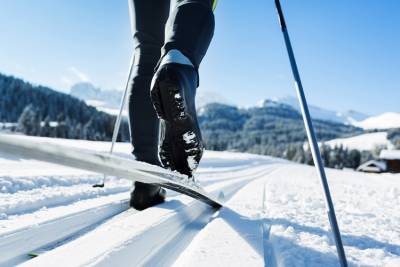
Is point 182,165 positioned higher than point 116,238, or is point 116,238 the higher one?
A: point 182,165

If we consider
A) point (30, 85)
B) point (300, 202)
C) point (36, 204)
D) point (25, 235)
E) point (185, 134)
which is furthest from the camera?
point (30, 85)

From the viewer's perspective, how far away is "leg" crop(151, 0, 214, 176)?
3.33 feet

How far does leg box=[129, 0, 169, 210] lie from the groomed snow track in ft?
0.85

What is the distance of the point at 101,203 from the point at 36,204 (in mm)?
262

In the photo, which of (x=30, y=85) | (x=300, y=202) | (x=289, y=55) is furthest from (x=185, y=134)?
(x=30, y=85)

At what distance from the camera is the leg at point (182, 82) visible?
1016mm

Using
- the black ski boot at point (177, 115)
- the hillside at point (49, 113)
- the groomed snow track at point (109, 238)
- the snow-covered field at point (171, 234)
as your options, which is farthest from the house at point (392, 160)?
the black ski boot at point (177, 115)

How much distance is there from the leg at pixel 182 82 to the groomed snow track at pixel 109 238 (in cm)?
24

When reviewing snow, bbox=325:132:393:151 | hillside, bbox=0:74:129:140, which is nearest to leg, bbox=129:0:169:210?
hillside, bbox=0:74:129:140

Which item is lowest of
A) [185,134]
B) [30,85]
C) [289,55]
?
[185,134]

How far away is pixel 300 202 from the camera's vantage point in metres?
2.23

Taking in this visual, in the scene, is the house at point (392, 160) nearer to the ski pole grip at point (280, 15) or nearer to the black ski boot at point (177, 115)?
the ski pole grip at point (280, 15)

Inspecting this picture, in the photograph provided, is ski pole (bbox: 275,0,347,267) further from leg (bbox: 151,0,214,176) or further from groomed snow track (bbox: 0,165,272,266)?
groomed snow track (bbox: 0,165,272,266)

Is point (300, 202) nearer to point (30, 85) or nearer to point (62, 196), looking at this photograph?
point (62, 196)
